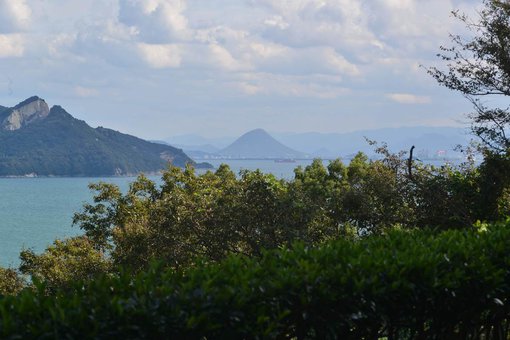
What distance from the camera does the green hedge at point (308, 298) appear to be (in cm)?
355

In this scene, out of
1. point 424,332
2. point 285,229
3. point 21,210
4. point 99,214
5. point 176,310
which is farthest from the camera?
→ point 21,210

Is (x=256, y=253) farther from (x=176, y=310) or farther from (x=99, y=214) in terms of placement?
(x=99, y=214)

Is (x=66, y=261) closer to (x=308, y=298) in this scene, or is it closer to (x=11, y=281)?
(x=11, y=281)

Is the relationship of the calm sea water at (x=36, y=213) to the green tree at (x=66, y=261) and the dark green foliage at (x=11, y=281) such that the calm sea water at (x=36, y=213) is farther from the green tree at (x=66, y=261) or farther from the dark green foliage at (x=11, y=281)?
the green tree at (x=66, y=261)

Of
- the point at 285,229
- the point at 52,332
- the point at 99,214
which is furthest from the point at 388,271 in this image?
the point at 99,214

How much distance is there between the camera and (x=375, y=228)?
1535cm

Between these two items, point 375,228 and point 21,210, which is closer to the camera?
point 375,228

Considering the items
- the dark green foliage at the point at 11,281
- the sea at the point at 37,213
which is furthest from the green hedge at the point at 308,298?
the sea at the point at 37,213

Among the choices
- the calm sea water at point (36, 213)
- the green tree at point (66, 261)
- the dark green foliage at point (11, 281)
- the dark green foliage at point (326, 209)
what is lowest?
the calm sea water at point (36, 213)

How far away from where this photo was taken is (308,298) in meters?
4.06

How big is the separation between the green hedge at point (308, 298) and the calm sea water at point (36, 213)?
174 ft

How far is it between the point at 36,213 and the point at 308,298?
135782 millimetres

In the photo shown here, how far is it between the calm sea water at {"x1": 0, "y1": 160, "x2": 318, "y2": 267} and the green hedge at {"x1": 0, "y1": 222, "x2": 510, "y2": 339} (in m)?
53.1

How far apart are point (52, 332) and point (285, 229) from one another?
1202 centimetres
